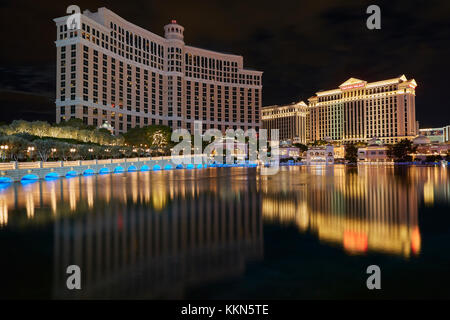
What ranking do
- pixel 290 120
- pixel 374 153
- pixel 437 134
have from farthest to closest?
pixel 290 120 → pixel 437 134 → pixel 374 153

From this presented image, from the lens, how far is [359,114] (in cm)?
13650

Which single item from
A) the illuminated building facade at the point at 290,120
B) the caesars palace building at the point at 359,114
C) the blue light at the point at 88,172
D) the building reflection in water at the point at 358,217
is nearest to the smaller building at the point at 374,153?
the caesars palace building at the point at 359,114

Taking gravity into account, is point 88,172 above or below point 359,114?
below

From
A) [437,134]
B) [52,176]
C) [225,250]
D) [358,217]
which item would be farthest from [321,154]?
[225,250]

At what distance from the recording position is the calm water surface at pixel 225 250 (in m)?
5.95

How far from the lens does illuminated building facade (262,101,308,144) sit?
538ft

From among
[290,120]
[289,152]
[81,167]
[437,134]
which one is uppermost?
[290,120]

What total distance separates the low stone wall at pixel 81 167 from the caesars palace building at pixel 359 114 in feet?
321

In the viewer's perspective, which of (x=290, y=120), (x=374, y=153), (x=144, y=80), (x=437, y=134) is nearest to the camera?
(x=374, y=153)

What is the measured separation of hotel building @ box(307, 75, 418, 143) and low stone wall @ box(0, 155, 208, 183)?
321ft

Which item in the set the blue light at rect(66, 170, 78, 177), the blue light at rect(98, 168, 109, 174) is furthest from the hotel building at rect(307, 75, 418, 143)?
the blue light at rect(66, 170, 78, 177)

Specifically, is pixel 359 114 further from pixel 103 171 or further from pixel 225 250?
pixel 225 250

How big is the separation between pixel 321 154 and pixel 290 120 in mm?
58100

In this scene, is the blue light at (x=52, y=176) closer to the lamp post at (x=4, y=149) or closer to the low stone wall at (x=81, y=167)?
the low stone wall at (x=81, y=167)
